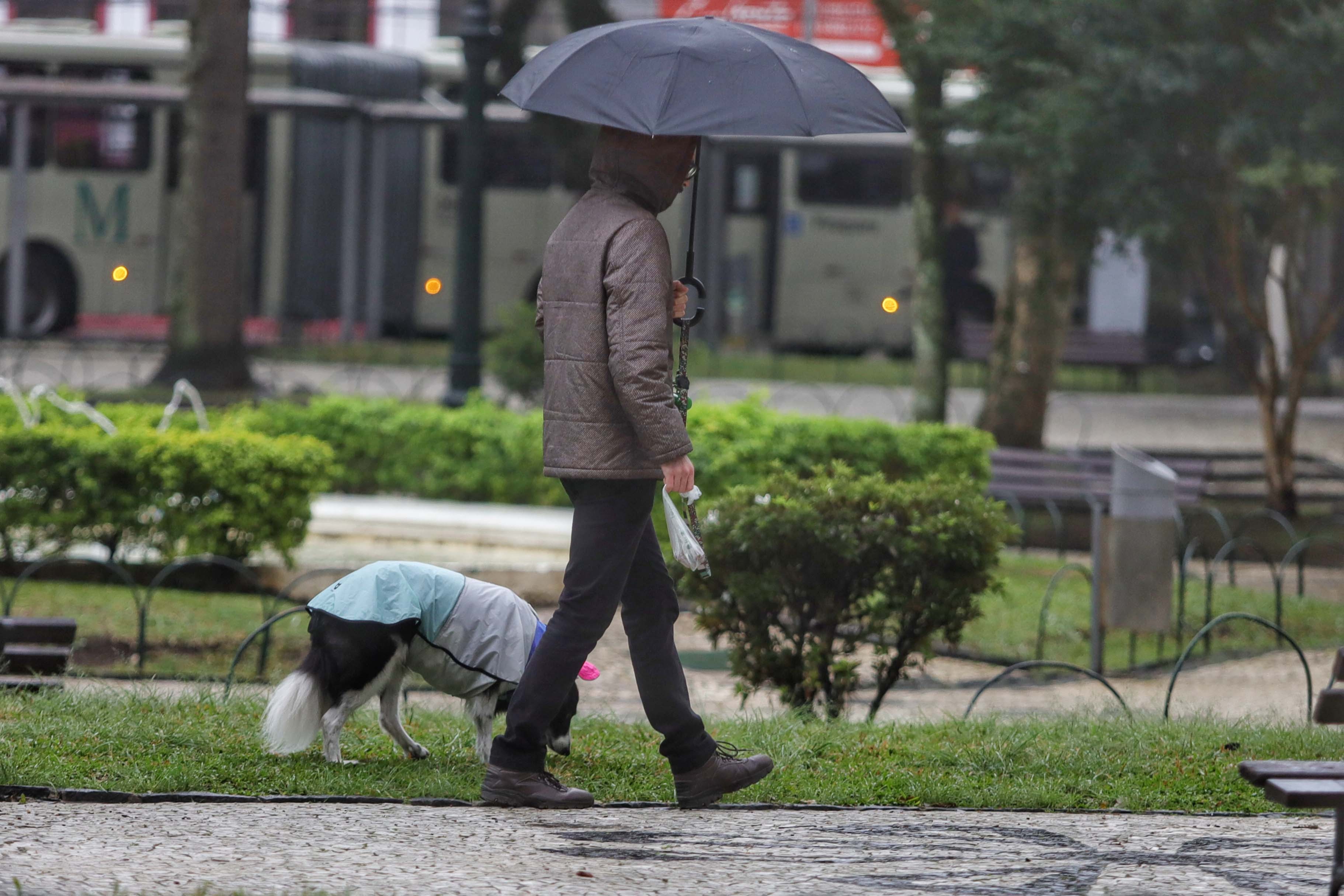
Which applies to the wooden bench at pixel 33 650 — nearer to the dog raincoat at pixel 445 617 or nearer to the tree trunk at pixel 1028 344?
the dog raincoat at pixel 445 617

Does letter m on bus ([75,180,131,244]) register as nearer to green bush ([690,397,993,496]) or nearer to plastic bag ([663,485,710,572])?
green bush ([690,397,993,496])

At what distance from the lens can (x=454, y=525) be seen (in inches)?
427

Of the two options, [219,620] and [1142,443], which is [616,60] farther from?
[1142,443]

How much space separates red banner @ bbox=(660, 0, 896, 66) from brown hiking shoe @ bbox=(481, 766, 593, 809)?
24.8 m

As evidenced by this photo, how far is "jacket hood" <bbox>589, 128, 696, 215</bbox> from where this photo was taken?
449 cm

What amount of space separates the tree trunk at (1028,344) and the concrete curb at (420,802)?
997 cm

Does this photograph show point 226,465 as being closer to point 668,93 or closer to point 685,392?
point 685,392

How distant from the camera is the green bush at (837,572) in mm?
6469

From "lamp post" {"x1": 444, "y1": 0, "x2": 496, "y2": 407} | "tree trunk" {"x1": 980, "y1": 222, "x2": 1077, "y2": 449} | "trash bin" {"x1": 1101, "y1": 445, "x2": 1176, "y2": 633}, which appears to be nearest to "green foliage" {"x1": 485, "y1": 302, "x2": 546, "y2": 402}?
"lamp post" {"x1": 444, "y1": 0, "x2": 496, "y2": 407}

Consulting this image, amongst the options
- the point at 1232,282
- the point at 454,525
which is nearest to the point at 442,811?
the point at 454,525

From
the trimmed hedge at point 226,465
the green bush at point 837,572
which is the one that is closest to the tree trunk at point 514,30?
the trimmed hedge at point 226,465

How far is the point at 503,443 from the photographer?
452 inches

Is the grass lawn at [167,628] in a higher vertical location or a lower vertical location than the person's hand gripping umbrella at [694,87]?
lower

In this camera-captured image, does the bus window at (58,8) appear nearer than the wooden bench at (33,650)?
No
